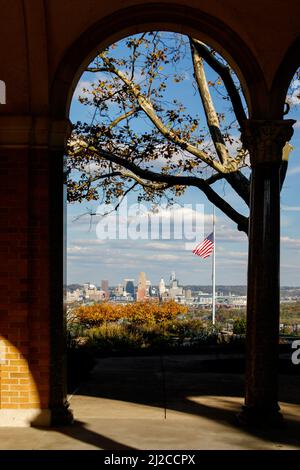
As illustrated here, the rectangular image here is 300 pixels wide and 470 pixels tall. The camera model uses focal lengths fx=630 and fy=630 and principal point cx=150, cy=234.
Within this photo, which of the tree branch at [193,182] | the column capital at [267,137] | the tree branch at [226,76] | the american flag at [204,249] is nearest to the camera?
the column capital at [267,137]

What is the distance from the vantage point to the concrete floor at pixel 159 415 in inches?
234

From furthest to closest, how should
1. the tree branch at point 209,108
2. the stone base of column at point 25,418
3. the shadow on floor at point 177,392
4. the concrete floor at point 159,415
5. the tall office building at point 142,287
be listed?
the tall office building at point 142,287, the tree branch at point 209,108, the stone base of column at point 25,418, the shadow on floor at point 177,392, the concrete floor at point 159,415

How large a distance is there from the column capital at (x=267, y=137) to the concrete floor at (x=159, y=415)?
2.85 m

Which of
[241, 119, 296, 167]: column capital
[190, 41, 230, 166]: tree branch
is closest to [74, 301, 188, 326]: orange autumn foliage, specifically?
[190, 41, 230, 166]: tree branch

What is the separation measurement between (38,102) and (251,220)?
2.60 metres

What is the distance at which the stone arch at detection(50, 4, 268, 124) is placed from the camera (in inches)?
263

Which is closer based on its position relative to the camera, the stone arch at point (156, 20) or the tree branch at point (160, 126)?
the stone arch at point (156, 20)

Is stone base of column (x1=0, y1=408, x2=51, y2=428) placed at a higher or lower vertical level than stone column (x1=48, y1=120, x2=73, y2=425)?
lower

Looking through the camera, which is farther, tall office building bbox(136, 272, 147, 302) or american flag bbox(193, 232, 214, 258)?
tall office building bbox(136, 272, 147, 302)

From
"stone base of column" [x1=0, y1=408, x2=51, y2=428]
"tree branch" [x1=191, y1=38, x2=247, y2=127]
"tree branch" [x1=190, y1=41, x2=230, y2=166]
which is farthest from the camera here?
"tree branch" [x1=190, y1=41, x2=230, y2=166]

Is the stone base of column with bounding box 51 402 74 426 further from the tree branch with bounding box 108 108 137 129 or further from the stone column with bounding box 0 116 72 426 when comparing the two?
the tree branch with bounding box 108 108 137 129

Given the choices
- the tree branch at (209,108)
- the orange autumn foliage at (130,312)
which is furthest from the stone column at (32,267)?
the orange autumn foliage at (130,312)

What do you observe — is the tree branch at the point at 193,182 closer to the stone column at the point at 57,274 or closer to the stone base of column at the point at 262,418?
the stone column at the point at 57,274
